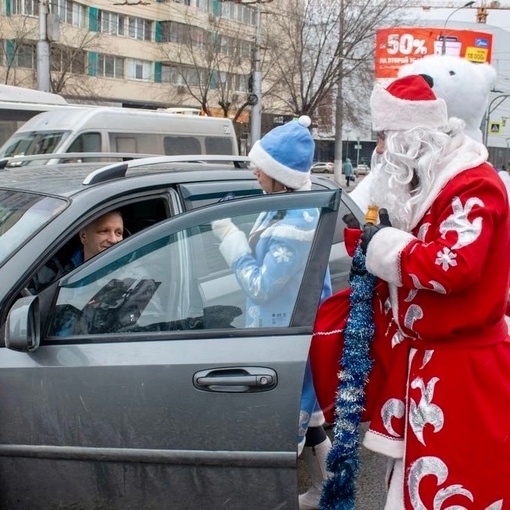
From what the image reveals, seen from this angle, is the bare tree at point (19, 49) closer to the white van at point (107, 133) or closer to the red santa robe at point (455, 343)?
the white van at point (107, 133)

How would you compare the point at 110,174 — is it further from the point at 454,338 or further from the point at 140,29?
the point at 140,29

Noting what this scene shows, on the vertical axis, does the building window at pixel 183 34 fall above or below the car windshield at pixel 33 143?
above

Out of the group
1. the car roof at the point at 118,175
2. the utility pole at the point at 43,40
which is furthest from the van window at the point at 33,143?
the car roof at the point at 118,175

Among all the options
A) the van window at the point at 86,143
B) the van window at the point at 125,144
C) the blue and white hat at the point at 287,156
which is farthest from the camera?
the van window at the point at 125,144

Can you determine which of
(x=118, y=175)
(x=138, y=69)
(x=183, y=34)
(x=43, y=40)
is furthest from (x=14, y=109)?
(x=138, y=69)

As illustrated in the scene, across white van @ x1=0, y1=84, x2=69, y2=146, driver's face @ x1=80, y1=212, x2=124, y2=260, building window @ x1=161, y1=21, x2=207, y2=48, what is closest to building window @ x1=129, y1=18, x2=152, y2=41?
building window @ x1=161, y1=21, x2=207, y2=48

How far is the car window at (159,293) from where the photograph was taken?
2518 mm

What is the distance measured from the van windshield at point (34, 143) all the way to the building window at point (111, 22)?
94.4 feet

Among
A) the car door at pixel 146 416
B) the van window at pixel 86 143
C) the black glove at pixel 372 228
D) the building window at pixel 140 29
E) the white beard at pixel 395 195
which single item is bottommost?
the car door at pixel 146 416

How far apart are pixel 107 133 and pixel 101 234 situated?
9546 mm

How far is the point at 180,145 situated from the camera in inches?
555

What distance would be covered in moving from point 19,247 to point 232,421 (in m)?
0.95

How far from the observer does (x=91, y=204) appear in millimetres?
2803

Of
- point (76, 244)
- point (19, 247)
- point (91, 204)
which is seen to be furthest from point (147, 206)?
point (19, 247)
